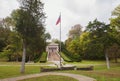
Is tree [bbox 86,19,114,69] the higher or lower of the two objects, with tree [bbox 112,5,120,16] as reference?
lower

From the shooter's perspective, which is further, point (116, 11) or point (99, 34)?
point (116, 11)

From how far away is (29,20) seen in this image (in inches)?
1014

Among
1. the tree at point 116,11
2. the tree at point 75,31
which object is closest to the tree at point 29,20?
the tree at point 116,11

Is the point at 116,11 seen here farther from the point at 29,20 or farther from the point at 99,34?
the point at 29,20

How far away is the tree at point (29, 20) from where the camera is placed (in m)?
25.7

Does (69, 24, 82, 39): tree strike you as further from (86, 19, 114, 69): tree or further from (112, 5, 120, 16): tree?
(86, 19, 114, 69): tree

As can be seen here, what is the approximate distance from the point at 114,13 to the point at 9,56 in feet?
108

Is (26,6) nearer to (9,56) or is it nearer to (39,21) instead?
(39,21)

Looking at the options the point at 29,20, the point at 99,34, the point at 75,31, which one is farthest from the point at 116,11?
the point at 75,31

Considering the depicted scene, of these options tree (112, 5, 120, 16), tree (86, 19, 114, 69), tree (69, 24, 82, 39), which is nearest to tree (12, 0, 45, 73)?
tree (86, 19, 114, 69)

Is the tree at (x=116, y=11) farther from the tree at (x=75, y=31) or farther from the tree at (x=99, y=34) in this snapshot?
the tree at (x=75, y=31)

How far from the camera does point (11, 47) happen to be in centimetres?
5600

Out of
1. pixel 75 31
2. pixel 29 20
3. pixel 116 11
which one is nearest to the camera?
pixel 29 20

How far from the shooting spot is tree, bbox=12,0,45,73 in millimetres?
25703
